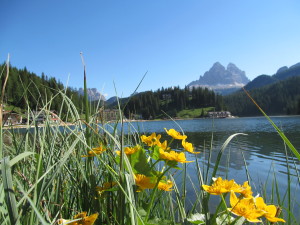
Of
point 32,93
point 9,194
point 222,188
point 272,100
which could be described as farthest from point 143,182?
point 272,100

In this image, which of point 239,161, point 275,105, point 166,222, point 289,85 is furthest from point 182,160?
point 289,85

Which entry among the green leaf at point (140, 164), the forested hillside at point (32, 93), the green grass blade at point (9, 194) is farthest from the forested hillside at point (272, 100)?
the green grass blade at point (9, 194)

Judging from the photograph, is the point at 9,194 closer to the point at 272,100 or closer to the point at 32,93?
the point at 32,93

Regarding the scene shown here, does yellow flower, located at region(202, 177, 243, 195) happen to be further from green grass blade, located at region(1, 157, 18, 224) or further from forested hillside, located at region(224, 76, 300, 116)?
forested hillside, located at region(224, 76, 300, 116)

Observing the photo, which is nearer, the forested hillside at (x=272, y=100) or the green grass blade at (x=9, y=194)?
the green grass blade at (x=9, y=194)

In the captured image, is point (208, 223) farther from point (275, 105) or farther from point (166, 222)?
point (275, 105)

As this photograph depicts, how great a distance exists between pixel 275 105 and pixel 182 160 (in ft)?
412

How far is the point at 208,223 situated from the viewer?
69 centimetres

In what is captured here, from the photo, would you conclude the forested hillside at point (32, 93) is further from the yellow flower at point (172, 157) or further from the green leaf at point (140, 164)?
the yellow flower at point (172, 157)

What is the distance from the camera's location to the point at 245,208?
585 millimetres

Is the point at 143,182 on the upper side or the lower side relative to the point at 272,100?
lower

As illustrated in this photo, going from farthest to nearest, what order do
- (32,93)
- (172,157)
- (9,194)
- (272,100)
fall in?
1. (272,100)
2. (32,93)
3. (172,157)
4. (9,194)

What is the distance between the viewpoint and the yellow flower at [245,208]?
22.3 inches

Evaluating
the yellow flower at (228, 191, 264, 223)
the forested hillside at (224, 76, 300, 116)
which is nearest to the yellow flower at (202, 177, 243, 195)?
the yellow flower at (228, 191, 264, 223)
